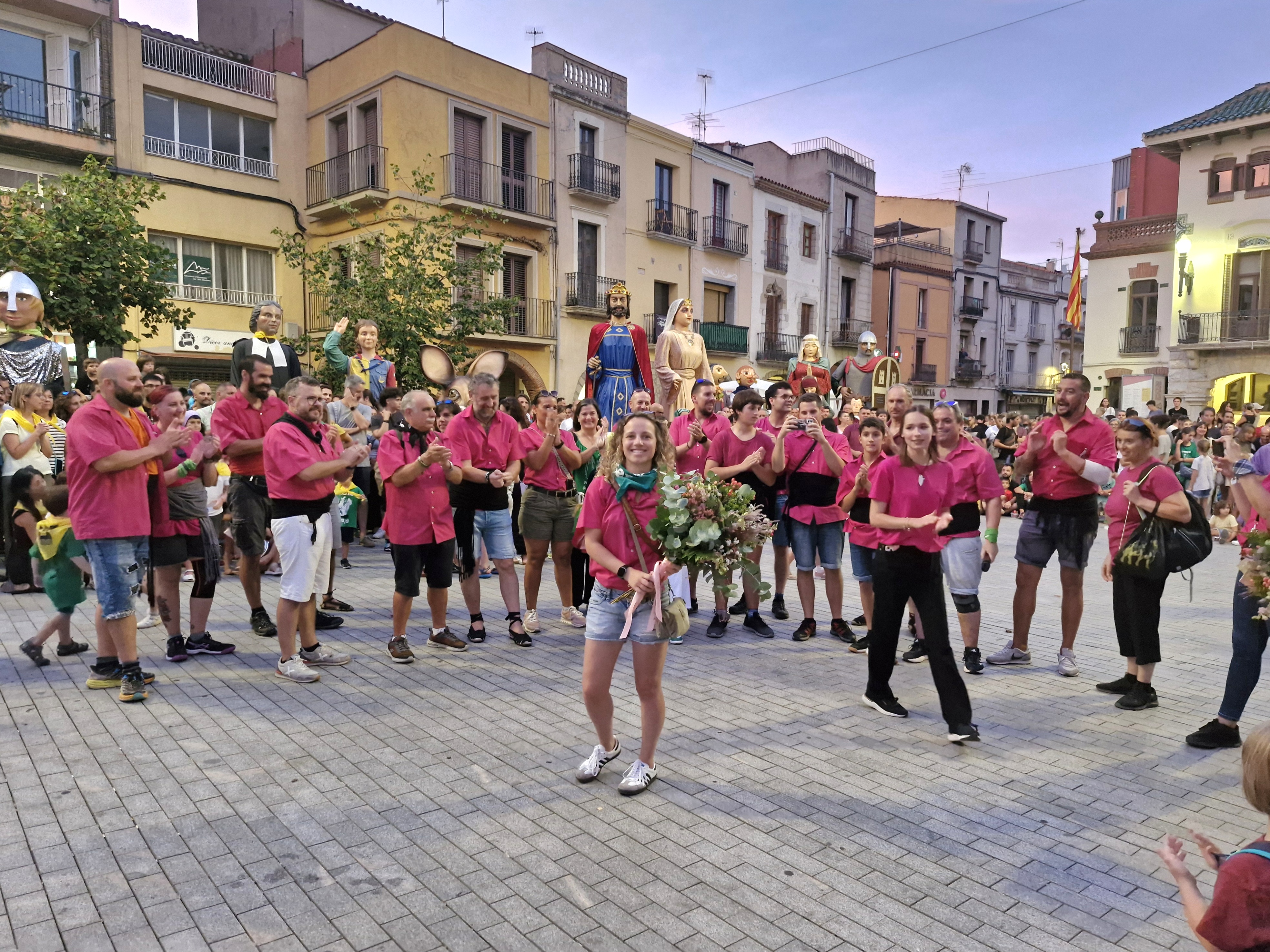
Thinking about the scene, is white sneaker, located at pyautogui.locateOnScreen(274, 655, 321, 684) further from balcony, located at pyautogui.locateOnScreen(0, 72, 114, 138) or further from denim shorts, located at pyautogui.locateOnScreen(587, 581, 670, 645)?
balcony, located at pyautogui.locateOnScreen(0, 72, 114, 138)

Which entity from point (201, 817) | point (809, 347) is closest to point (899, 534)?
point (201, 817)

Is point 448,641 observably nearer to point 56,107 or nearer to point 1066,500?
point 1066,500

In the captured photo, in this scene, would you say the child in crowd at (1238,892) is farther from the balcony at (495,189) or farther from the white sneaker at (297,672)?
the balcony at (495,189)

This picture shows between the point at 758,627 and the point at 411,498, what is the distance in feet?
10.1

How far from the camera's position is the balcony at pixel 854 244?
34.3m

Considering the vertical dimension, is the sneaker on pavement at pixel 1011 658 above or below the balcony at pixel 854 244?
below

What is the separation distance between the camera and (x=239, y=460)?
6.19 meters

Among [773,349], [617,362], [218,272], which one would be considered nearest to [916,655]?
[617,362]

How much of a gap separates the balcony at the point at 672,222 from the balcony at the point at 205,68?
37.1 feet

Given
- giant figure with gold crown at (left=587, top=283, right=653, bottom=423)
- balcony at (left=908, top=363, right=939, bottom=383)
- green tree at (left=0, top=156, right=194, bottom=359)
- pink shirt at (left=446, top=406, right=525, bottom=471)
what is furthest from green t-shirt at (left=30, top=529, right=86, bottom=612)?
balcony at (left=908, top=363, right=939, bottom=383)

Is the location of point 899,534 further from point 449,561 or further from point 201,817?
point 201,817

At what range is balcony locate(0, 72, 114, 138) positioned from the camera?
17922 mm

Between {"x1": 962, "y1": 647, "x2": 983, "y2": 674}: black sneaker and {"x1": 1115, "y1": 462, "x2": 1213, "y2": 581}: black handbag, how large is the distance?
1.26 m

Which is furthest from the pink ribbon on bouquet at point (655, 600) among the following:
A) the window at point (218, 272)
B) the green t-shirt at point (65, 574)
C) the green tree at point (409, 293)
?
the window at point (218, 272)
